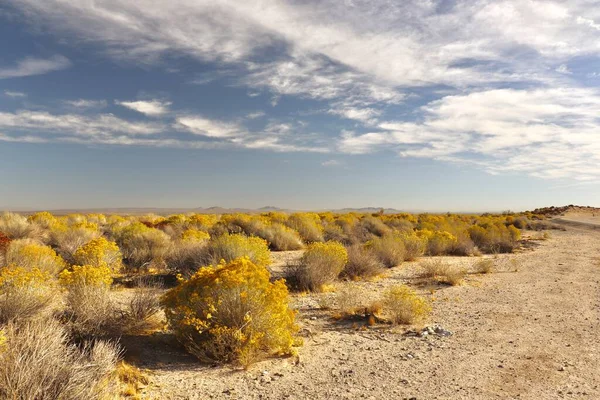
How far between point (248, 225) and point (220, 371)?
1539cm

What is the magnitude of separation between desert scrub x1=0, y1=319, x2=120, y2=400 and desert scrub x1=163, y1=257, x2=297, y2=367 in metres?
1.85

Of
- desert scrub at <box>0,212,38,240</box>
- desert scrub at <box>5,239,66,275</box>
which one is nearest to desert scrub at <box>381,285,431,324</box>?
desert scrub at <box>5,239,66,275</box>

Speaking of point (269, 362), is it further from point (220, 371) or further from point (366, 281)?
point (366, 281)

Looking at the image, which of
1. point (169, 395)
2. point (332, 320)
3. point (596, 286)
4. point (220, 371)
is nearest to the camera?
point (169, 395)

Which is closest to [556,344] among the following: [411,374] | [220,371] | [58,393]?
[411,374]

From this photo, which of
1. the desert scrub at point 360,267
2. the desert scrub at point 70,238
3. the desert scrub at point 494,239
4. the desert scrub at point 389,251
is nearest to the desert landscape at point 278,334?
the desert scrub at point 360,267

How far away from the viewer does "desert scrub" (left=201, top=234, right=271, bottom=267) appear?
12.3 metres

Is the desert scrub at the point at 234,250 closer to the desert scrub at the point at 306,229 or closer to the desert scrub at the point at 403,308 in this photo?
the desert scrub at the point at 403,308

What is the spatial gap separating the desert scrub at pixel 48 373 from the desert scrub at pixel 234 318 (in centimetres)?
185

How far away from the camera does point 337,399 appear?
5.42m

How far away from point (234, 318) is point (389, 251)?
10131 millimetres

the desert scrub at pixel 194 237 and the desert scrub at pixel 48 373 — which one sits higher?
the desert scrub at pixel 194 237

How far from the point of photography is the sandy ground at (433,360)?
222 inches

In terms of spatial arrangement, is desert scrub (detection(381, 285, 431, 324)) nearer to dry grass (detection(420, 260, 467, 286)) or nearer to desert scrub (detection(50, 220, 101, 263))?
dry grass (detection(420, 260, 467, 286))
